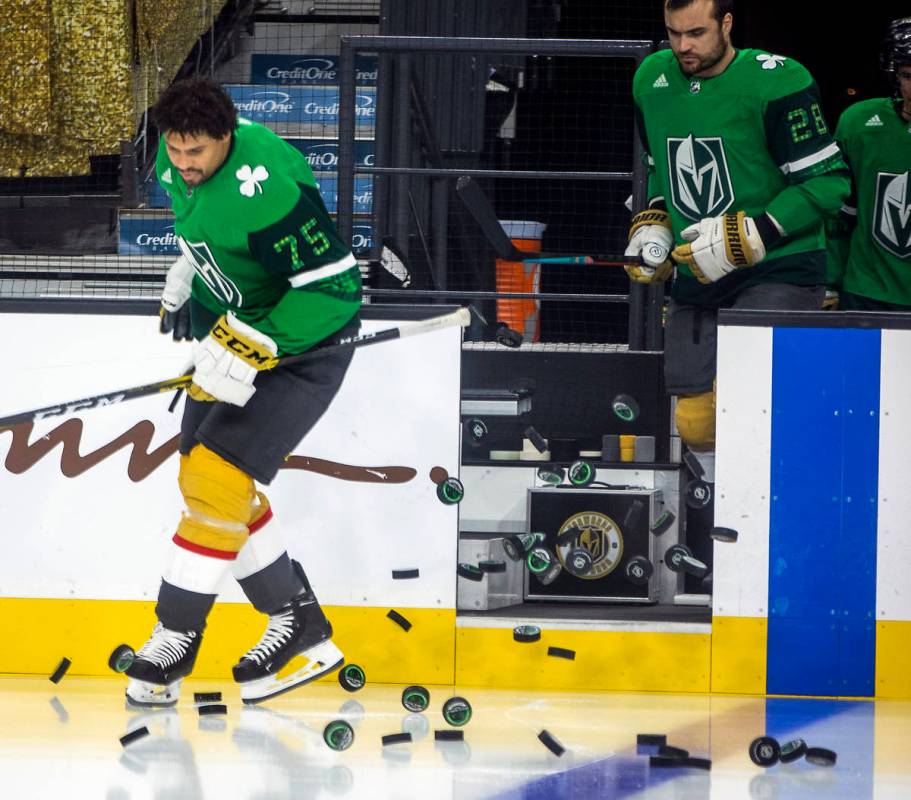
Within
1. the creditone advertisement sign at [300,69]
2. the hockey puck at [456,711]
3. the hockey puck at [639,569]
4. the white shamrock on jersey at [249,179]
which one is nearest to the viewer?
the white shamrock on jersey at [249,179]

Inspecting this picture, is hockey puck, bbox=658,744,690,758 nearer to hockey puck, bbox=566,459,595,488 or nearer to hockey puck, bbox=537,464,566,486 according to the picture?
hockey puck, bbox=566,459,595,488

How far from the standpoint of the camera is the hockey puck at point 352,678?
3754mm

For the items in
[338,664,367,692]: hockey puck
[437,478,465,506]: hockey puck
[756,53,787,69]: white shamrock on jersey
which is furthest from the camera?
[437,478,465,506]: hockey puck

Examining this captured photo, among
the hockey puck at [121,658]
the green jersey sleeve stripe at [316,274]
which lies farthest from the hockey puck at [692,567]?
the hockey puck at [121,658]

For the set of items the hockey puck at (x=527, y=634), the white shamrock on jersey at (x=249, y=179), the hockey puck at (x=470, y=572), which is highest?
the white shamrock on jersey at (x=249, y=179)

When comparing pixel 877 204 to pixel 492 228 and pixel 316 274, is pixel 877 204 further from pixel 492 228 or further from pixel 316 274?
pixel 316 274

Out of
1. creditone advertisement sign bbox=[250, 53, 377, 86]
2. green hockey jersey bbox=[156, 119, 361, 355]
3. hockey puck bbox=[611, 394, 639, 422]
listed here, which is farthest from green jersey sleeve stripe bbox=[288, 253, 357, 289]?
creditone advertisement sign bbox=[250, 53, 377, 86]

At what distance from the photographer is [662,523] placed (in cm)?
421

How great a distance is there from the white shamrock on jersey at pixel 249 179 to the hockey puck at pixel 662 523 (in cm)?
166

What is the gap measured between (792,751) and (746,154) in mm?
1650

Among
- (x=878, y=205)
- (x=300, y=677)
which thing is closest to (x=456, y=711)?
(x=300, y=677)

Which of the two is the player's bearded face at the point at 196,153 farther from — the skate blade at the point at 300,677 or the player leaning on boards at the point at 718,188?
the player leaning on boards at the point at 718,188

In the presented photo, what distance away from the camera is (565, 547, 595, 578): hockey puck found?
420cm

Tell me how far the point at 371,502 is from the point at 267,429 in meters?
0.70
